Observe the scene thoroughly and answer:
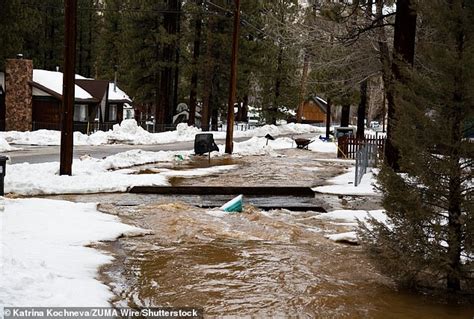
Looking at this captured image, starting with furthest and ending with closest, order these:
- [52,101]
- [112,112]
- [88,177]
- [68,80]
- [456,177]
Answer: [112,112], [52,101], [88,177], [68,80], [456,177]

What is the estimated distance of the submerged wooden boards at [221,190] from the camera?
14.6 metres

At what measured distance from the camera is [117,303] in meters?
5.67

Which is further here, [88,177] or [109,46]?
[109,46]

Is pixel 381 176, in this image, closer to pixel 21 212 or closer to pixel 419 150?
pixel 419 150

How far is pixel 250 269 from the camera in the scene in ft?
24.2

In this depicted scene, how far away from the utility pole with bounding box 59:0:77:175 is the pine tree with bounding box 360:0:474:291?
10.9 metres

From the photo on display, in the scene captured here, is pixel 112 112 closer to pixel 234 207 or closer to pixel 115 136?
pixel 115 136

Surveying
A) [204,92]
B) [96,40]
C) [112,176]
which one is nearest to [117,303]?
[112,176]

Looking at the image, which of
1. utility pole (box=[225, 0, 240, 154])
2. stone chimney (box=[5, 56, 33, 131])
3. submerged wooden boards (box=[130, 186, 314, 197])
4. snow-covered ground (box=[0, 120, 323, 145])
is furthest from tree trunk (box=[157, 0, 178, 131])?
submerged wooden boards (box=[130, 186, 314, 197])

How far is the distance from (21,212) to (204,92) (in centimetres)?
3355

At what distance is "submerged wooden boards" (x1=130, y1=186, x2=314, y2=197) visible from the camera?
14602 millimetres

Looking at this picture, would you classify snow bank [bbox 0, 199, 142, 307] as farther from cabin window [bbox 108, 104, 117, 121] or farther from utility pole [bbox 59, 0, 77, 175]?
cabin window [bbox 108, 104, 117, 121]

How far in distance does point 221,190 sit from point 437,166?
29.9ft

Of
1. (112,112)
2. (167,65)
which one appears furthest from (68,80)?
(112,112)
